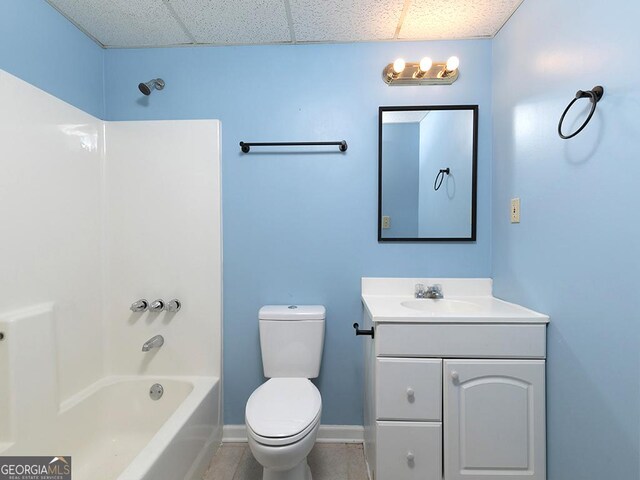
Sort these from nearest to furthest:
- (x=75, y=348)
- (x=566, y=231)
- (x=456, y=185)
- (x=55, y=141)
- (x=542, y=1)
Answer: (x=566, y=231)
(x=542, y=1)
(x=55, y=141)
(x=75, y=348)
(x=456, y=185)

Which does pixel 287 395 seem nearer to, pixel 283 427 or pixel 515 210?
pixel 283 427

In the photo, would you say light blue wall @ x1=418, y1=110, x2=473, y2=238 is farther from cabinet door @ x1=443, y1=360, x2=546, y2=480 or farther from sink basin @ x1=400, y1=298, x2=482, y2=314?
cabinet door @ x1=443, y1=360, x2=546, y2=480

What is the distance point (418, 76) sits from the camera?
5.00ft

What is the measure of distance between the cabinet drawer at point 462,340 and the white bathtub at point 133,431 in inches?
35.2

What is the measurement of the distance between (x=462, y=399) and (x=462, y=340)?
9.3 inches

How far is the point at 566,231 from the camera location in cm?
103

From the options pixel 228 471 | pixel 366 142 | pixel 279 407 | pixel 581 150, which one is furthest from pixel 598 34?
pixel 228 471

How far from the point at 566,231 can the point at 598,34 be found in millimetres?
641

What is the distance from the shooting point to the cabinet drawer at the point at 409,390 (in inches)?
44.6

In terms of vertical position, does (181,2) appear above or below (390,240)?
above

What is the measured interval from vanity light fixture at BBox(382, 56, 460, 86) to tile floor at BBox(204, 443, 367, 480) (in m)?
2.04

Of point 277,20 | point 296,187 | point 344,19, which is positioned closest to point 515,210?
point 296,187

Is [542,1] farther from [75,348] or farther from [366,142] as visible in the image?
[75,348]

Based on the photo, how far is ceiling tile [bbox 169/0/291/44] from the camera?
1.32m
